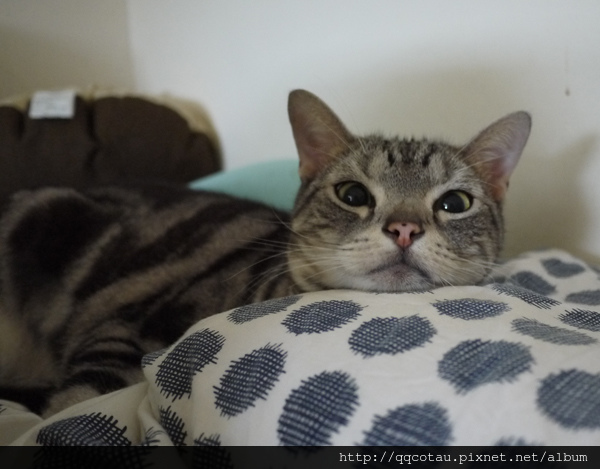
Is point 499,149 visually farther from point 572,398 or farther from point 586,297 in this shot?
point 572,398

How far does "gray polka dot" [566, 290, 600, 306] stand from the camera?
96cm

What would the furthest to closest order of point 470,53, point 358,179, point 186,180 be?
point 186,180 → point 470,53 → point 358,179

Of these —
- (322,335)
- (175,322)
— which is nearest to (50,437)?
(322,335)

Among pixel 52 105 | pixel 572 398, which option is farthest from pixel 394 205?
pixel 52 105

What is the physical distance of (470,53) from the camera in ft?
4.50

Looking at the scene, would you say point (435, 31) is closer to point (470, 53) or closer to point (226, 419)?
point (470, 53)

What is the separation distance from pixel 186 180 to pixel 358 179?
128 centimetres

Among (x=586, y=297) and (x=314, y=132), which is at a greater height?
(x=314, y=132)

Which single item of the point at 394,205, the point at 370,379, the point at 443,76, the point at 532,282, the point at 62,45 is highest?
the point at 62,45

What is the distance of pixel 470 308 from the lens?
0.74 metres

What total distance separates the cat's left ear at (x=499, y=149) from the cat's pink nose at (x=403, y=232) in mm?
A: 316

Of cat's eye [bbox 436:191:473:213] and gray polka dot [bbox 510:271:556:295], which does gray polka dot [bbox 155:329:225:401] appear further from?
gray polka dot [bbox 510:271:556:295]

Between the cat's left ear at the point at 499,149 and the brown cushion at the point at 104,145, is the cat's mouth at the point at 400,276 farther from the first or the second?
the brown cushion at the point at 104,145

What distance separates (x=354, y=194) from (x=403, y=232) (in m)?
0.19
